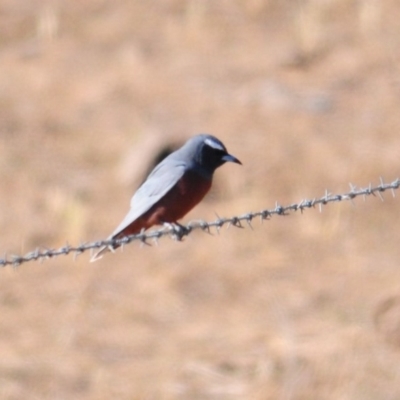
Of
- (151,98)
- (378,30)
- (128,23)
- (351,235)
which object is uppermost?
(128,23)

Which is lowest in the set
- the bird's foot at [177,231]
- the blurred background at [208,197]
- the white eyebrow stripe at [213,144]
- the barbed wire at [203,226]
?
the barbed wire at [203,226]

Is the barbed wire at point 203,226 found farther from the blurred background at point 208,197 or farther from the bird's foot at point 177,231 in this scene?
the blurred background at point 208,197

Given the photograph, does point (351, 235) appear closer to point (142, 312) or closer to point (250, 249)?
point (250, 249)

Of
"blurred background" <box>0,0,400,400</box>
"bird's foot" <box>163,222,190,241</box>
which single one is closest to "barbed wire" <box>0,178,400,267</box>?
"bird's foot" <box>163,222,190,241</box>

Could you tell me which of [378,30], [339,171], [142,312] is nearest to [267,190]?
[339,171]

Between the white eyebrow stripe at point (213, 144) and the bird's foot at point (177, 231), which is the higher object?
the white eyebrow stripe at point (213, 144)

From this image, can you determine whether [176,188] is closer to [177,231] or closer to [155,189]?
[155,189]

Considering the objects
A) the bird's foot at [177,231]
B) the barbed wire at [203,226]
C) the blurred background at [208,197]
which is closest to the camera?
the barbed wire at [203,226]

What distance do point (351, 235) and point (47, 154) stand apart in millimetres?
4668

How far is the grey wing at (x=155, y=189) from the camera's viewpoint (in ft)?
22.5

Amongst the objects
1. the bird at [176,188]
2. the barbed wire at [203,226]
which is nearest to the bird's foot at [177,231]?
the bird at [176,188]

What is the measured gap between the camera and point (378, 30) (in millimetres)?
18141

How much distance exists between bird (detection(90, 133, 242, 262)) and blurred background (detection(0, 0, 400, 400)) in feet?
11.2

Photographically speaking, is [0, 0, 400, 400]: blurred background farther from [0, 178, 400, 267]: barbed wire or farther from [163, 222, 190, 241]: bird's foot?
[0, 178, 400, 267]: barbed wire
